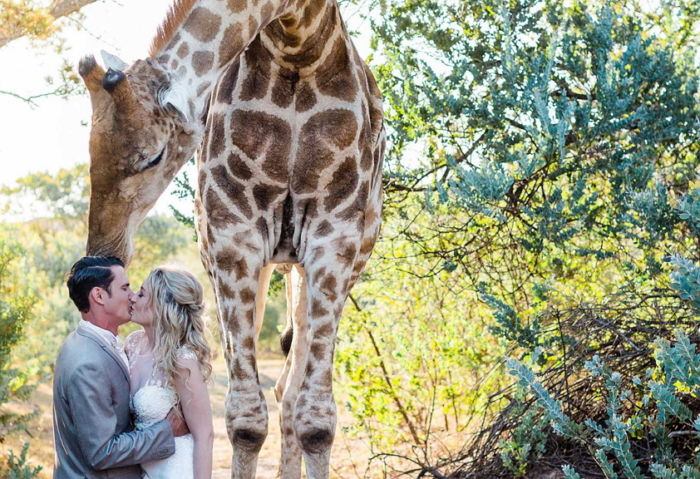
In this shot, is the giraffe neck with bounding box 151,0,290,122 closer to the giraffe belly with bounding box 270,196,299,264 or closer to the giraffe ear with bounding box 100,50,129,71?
the giraffe ear with bounding box 100,50,129,71

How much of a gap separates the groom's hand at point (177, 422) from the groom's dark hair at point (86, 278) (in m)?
0.54

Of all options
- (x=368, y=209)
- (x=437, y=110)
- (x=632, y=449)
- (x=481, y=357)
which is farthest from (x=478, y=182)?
(x=481, y=357)

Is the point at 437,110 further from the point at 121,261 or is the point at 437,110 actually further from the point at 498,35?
the point at 121,261

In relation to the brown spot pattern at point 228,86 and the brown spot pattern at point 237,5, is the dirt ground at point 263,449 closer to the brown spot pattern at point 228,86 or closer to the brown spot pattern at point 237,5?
the brown spot pattern at point 228,86

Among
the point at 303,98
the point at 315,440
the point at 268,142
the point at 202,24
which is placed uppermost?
the point at 303,98

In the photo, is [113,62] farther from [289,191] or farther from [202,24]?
[289,191]

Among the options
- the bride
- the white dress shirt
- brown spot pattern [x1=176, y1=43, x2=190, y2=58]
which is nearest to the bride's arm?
the bride

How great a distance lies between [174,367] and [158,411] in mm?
184

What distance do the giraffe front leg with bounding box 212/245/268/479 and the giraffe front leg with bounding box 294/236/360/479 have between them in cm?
20

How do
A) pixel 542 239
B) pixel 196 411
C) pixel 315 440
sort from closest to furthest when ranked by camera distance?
pixel 196 411, pixel 315 440, pixel 542 239

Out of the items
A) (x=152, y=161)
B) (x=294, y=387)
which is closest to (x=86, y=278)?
(x=152, y=161)

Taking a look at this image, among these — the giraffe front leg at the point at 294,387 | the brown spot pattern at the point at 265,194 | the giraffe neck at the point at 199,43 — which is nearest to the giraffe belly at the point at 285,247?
the brown spot pattern at the point at 265,194

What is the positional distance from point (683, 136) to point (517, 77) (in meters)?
1.01

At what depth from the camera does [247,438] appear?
136 inches
